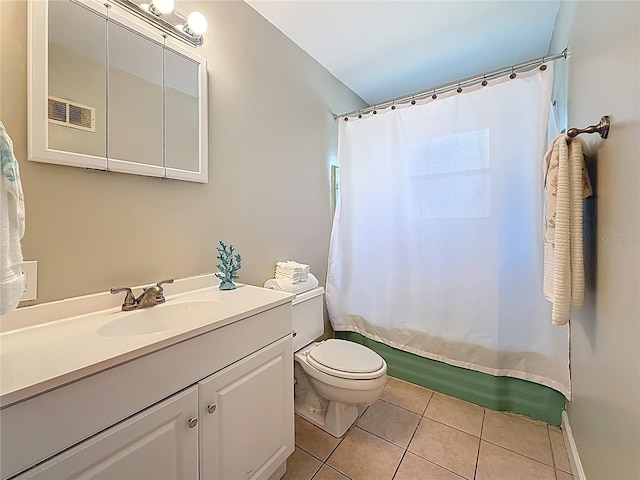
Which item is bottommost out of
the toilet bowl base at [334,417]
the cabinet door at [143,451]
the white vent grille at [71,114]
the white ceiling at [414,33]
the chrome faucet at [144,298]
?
the toilet bowl base at [334,417]

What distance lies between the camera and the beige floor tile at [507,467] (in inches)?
49.2

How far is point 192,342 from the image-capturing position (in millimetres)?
829

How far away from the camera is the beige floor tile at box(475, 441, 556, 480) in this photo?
4.10 feet

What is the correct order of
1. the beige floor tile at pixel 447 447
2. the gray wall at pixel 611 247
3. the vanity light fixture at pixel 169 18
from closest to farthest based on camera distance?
the gray wall at pixel 611 247, the vanity light fixture at pixel 169 18, the beige floor tile at pixel 447 447

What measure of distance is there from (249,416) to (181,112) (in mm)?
1342

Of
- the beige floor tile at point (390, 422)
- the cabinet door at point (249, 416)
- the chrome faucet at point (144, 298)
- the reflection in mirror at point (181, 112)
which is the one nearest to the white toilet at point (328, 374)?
the beige floor tile at point (390, 422)

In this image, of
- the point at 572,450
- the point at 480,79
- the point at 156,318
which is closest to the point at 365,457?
the point at 572,450

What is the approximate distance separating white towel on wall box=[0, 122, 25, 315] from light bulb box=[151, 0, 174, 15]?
2.85ft

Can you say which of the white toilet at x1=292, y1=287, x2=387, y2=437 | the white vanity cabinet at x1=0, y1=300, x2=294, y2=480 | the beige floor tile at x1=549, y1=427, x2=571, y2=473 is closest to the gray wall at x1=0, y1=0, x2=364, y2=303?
the white toilet at x1=292, y1=287, x2=387, y2=437

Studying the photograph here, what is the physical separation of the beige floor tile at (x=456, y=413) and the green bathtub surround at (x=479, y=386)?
0.15 feet

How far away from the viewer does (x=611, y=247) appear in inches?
33.9

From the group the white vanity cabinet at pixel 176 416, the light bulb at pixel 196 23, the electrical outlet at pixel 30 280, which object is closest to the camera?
the white vanity cabinet at pixel 176 416

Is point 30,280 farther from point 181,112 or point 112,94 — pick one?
point 181,112

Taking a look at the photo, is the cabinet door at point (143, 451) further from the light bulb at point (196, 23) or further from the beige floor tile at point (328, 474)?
the light bulb at point (196, 23)
